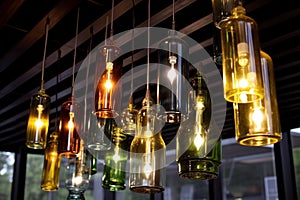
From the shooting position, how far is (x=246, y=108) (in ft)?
2.65

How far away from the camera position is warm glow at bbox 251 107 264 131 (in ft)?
2.57

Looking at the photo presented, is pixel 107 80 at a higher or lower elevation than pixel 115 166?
higher

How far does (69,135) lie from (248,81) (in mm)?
762

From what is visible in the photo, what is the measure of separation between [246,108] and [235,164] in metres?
3.24

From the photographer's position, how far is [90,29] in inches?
64.8

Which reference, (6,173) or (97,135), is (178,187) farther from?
(97,135)

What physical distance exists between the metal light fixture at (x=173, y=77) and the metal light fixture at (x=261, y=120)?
205 millimetres

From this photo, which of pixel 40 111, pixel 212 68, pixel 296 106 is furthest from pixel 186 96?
pixel 296 106

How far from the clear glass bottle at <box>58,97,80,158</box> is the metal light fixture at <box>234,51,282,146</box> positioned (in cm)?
66

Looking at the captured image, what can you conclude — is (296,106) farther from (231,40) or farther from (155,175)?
(231,40)

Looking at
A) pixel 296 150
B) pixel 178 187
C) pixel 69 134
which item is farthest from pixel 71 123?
pixel 178 187

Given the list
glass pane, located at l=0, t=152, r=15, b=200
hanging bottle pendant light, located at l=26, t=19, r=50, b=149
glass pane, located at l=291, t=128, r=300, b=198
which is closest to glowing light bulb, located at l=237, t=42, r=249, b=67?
hanging bottle pendant light, located at l=26, t=19, r=50, b=149

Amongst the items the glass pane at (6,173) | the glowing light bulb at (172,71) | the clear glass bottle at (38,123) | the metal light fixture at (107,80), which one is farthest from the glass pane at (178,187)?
the glowing light bulb at (172,71)

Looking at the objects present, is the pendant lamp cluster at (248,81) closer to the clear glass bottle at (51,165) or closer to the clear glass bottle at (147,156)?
the clear glass bottle at (147,156)
